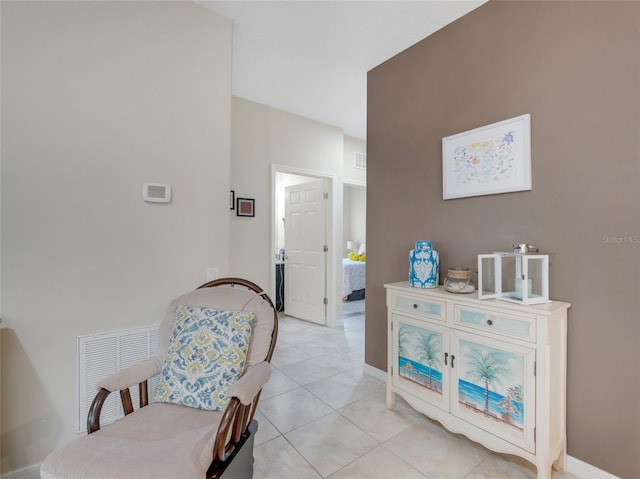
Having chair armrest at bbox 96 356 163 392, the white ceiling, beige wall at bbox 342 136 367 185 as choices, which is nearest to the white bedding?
beige wall at bbox 342 136 367 185

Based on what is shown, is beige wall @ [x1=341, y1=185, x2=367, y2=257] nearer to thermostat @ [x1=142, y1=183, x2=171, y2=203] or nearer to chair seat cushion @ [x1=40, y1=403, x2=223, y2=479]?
thermostat @ [x1=142, y1=183, x2=171, y2=203]

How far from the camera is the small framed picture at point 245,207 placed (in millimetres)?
3375

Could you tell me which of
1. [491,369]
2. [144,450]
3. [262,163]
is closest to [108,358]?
[144,450]

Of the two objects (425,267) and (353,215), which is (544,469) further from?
(353,215)

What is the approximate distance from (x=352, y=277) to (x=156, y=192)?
4010mm

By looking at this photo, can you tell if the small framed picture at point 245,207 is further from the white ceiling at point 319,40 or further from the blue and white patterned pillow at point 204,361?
the blue and white patterned pillow at point 204,361

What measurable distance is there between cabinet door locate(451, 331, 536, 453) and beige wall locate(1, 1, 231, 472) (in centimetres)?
170

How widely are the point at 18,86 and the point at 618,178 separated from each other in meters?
3.00

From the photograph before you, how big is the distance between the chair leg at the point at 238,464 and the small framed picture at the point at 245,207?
2.38 meters

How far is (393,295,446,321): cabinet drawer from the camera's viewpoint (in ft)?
6.02

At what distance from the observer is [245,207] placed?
11.2ft

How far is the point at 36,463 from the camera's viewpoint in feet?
5.03

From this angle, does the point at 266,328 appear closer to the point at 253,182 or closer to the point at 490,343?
the point at 490,343

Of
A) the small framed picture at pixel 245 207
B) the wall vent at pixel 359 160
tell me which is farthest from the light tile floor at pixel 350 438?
the wall vent at pixel 359 160
